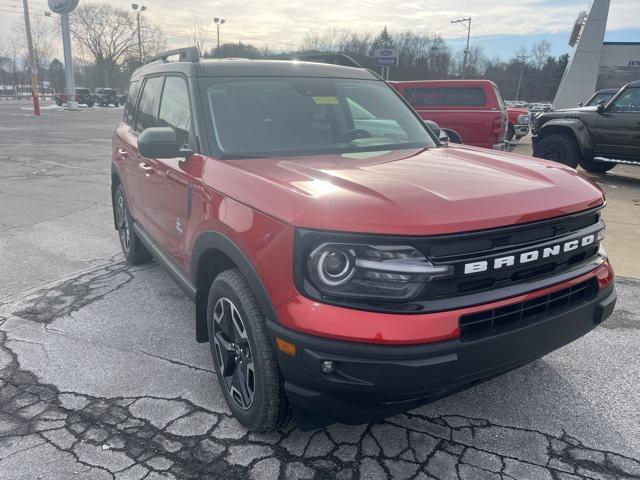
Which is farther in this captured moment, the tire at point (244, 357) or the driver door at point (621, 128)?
the driver door at point (621, 128)

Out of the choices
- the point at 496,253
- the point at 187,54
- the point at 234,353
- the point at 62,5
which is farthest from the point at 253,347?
the point at 62,5

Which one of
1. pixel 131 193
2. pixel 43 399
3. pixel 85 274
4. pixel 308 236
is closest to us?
pixel 308 236

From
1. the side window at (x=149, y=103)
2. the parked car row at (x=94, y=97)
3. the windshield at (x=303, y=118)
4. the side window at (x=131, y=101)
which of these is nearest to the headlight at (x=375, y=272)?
the windshield at (x=303, y=118)

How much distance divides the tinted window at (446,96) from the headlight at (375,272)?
35.5 feet

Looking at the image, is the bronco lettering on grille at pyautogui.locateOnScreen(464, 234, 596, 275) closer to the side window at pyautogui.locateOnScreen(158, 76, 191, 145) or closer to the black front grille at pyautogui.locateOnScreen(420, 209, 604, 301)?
the black front grille at pyautogui.locateOnScreen(420, 209, 604, 301)

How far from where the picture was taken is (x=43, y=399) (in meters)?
3.00

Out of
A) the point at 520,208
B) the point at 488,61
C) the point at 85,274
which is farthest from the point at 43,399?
the point at 488,61

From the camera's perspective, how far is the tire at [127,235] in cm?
499

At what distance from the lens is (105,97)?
4922 cm

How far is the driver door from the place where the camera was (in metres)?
9.81

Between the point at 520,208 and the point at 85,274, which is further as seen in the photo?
the point at 85,274

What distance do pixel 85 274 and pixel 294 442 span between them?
10.8 feet

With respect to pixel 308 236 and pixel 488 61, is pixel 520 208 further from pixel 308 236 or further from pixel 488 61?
pixel 488 61

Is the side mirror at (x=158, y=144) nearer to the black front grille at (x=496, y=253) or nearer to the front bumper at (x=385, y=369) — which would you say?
the front bumper at (x=385, y=369)
